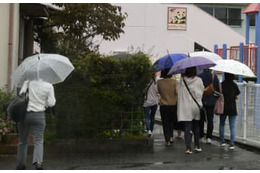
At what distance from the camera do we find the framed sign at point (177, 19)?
25.2m

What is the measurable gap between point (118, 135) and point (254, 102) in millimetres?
2924

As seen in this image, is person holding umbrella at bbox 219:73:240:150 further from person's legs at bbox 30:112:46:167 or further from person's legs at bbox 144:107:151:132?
person's legs at bbox 30:112:46:167

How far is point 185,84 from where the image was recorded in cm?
819

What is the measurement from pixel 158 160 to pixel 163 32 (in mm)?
17598

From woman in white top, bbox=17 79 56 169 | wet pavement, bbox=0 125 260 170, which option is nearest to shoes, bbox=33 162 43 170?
woman in white top, bbox=17 79 56 169

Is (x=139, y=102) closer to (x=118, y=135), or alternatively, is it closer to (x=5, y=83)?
(x=118, y=135)

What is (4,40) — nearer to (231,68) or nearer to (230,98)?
(231,68)

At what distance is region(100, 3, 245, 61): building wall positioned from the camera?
23844 mm

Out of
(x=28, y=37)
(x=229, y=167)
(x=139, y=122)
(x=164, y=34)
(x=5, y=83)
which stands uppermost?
(x=164, y=34)

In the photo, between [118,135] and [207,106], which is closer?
[118,135]

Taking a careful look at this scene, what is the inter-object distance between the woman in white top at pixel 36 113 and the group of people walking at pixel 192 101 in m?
2.67

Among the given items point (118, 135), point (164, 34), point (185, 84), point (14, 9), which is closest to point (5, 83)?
point (14, 9)

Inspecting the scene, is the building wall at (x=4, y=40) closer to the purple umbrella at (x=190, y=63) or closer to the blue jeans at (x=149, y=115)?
the blue jeans at (x=149, y=115)

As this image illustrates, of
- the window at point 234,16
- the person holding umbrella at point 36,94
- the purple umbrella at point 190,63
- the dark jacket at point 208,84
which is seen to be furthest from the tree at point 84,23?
the window at point 234,16
